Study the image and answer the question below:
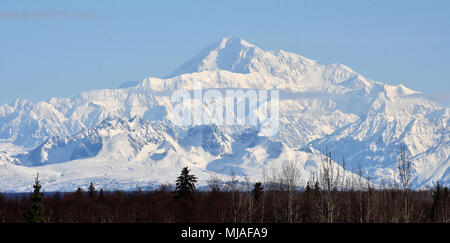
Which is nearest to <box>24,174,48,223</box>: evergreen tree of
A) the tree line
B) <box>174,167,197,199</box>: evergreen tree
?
the tree line

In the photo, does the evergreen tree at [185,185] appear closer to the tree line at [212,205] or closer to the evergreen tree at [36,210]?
the tree line at [212,205]

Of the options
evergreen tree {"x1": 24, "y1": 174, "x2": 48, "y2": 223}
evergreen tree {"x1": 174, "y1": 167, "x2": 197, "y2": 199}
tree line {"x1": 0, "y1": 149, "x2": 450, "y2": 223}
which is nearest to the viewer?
evergreen tree {"x1": 24, "y1": 174, "x2": 48, "y2": 223}

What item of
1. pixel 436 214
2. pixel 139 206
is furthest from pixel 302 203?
pixel 139 206

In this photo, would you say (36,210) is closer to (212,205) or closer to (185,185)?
(212,205)

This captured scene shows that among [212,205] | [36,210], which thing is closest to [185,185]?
[212,205]

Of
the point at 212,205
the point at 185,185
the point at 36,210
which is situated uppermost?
the point at 185,185

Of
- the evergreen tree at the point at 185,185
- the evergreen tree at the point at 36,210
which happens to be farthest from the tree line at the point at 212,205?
the evergreen tree at the point at 36,210

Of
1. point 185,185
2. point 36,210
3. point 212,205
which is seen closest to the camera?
point 36,210

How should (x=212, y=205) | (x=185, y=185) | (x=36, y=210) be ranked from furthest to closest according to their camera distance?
(x=185, y=185) → (x=212, y=205) → (x=36, y=210)

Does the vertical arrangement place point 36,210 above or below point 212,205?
below

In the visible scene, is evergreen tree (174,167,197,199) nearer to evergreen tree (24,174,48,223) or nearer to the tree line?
the tree line

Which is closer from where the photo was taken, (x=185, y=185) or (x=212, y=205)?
(x=212, y=205)

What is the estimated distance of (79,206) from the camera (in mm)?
151500
